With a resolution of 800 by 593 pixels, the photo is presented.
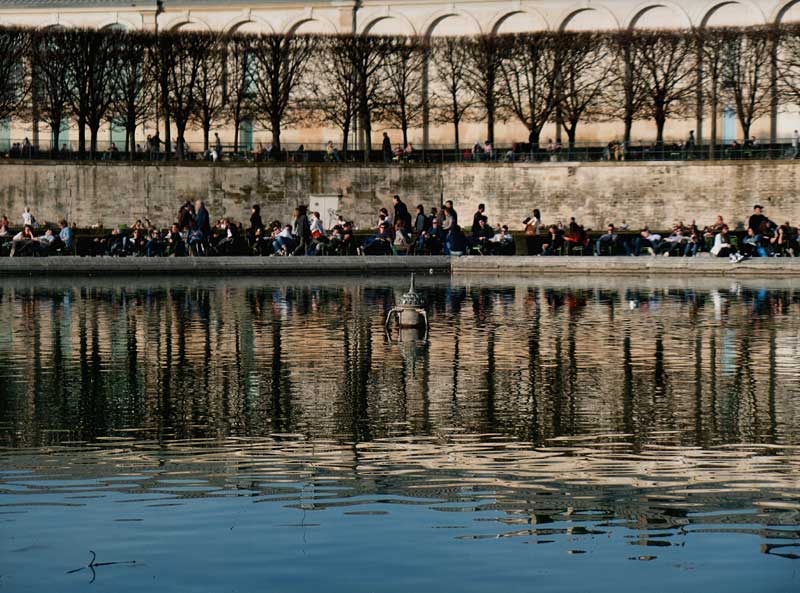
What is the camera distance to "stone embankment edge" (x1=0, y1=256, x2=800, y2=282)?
2688 cm

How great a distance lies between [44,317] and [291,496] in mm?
11235

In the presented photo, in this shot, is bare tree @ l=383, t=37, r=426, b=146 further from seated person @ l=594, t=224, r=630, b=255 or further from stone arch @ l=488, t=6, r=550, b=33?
seated person @ l=594, t=224, r=630, b=255

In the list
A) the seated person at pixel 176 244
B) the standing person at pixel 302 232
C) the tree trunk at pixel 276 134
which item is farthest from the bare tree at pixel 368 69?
the standing person at pixel 302 232

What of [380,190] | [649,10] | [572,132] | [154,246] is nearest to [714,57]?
[572,132]

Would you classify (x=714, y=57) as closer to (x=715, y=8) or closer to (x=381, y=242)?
(x=715, y=8)

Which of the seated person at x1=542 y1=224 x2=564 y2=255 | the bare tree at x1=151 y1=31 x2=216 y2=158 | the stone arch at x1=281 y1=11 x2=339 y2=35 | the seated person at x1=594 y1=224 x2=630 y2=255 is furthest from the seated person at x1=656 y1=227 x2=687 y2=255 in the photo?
the stone arch at x1=281 y1=11 x2=339 y2=35

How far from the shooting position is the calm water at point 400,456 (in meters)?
6.66

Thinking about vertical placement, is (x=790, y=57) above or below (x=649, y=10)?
below

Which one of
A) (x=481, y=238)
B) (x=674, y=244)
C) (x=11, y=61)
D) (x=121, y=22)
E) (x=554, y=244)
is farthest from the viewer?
(x=121, y=22)

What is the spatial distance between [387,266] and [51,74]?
Result: 724 inches

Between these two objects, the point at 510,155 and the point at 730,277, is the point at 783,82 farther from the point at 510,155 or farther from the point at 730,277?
the point at 730,277

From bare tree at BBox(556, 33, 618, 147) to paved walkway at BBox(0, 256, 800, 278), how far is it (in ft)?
53.7

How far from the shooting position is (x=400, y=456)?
905cm

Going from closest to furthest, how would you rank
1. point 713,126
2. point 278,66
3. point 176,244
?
point 176,244
point 713,126
point 278,66
